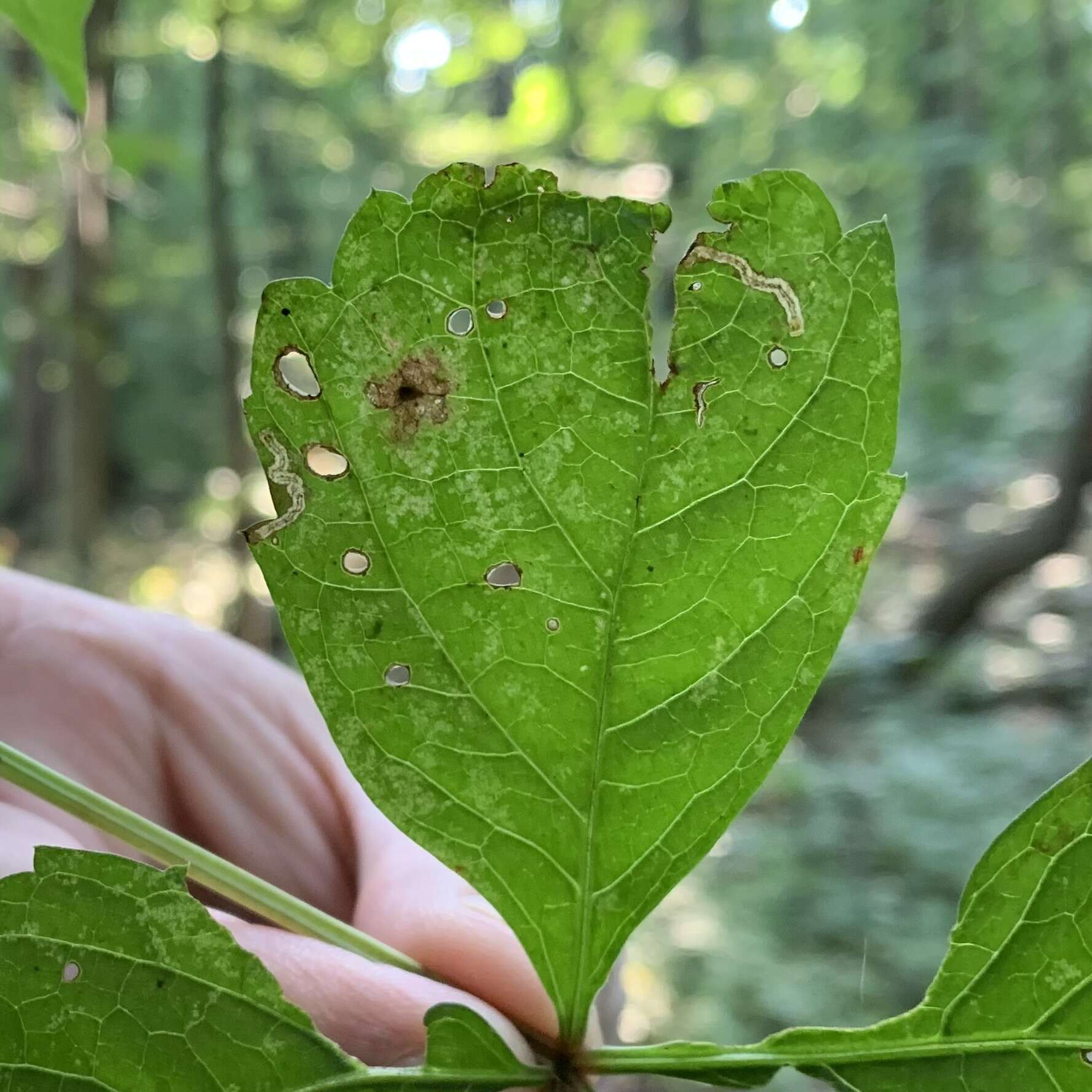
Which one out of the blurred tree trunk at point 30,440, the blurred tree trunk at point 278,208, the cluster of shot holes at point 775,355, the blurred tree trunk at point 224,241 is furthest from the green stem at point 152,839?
the blurred tree trunk at point 30,440

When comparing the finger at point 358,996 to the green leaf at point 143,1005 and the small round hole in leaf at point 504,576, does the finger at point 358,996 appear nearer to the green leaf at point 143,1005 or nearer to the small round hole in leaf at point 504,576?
the green leaf at point 143,1005

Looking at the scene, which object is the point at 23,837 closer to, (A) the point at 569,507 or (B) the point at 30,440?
(A) the point at 569,507

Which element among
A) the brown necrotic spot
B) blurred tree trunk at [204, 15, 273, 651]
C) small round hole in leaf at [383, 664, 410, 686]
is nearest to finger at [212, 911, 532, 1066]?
small round hole in leaf at [383, 664, 410, 686]

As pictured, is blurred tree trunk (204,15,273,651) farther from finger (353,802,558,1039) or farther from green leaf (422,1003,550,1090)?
green leaf (422,1003,550,1090)

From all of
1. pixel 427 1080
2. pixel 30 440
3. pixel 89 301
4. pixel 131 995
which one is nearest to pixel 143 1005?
pixel 131 995

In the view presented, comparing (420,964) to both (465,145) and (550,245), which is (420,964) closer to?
(550,245)

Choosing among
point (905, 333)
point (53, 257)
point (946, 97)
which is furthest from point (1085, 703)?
point (53, 257)
